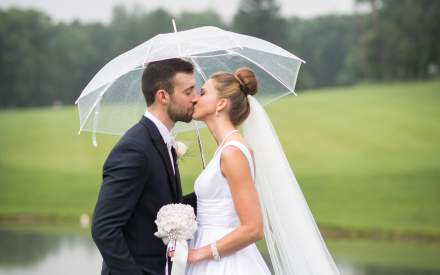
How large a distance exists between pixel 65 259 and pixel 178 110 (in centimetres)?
648

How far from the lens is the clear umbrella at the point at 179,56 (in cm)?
348

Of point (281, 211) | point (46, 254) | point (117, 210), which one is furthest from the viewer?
point (46, 254)

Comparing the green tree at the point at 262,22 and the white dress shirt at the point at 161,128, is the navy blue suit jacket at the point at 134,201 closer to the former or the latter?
the white dress shirt at the point at 161,128

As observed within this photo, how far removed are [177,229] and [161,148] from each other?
0.35m

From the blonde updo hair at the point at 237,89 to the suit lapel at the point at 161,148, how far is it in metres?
0.34

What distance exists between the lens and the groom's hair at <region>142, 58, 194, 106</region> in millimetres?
3367

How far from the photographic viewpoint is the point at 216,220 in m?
3.54

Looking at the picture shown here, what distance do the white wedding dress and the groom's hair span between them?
359 millimetres

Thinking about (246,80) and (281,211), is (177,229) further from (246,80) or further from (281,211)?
(281,211)

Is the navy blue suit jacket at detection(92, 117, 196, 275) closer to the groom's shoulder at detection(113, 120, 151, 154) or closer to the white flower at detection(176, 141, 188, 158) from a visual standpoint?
the groom's shoulder at detection(113, 120, 151, 154)

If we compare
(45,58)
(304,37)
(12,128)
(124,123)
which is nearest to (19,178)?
(12,128)

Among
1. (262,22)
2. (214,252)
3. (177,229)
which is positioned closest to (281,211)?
(214,252)

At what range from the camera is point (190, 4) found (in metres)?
17.0

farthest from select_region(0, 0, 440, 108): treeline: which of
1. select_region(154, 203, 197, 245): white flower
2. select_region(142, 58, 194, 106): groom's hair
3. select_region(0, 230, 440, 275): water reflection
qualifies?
select_region(154, 203, 197, 245): white flower
